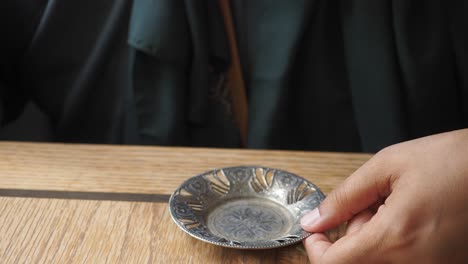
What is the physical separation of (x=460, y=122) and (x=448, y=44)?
193 mm

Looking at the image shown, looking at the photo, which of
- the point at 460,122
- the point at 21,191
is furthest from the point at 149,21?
the point at 460,122

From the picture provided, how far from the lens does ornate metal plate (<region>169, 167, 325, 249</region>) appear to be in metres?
0.70

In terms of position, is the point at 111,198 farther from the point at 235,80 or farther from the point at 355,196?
the point at 235,80

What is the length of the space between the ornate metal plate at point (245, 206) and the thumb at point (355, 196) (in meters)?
0.02

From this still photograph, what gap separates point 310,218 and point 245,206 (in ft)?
0.37

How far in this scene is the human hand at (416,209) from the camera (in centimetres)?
59

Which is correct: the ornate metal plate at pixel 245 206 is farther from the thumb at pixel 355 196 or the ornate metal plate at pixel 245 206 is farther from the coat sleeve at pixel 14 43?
the coat sleeve at pixel 14 43

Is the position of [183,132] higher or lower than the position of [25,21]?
lower

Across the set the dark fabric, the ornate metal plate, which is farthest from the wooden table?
the dark fabric

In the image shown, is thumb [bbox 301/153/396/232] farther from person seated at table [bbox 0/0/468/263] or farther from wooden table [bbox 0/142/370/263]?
person seated at table [bbox 0/0/468/263]

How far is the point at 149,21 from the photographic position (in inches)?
44.1

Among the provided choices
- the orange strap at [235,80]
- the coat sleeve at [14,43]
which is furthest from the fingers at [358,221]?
the coat sleeve at [14,43]

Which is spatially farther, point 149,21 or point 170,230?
point 149,21

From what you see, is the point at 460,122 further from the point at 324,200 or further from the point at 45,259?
the point at 45,259
